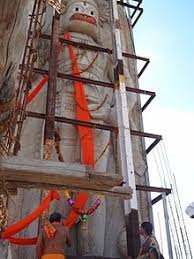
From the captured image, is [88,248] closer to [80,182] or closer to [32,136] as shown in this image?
[32,136]

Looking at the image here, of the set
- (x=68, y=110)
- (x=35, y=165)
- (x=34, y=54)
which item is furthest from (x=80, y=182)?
(x=68, y=110)

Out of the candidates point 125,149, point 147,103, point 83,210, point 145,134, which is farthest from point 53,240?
point 147,103

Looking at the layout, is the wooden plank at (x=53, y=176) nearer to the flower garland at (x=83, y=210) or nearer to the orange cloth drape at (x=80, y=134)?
the orange cloth drape at (x=80, y=134)

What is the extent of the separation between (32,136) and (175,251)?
202cm

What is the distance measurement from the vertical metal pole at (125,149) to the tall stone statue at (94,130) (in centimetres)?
49

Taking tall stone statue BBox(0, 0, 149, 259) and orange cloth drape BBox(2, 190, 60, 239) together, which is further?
tall stone statue BBox(0, 0, 149, 259)

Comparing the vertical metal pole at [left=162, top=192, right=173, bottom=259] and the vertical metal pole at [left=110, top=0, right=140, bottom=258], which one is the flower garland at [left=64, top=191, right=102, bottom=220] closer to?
the vertical metal pole at [left=110, top=0, right=140, bottom=258]

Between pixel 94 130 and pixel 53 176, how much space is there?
2.88 m

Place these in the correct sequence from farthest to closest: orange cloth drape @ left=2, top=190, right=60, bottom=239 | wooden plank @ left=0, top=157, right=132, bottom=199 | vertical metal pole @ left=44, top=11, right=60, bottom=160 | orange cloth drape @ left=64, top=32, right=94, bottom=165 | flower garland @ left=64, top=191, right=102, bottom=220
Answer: orange cloth drape @ left=64, top=32, right=94, bottom=165 → flower garland @ left=64, top=191, right=102, bottom=220 → vertical metal pole @ left=44, top=11, right=60, bottom=160 → orange cloth drape @ left=2, top=190, right=60, bottom=239 → wooden plank @ left=0, top=157, right=132, bottom=199

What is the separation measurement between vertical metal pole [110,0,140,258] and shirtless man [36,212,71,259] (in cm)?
61

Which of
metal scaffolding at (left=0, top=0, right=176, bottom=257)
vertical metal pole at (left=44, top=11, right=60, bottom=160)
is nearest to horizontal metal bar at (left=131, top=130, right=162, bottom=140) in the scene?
metal scaffolding at (left=0, top=0, right=176, bottom=257)

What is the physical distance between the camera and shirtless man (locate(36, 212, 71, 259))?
3209 mm

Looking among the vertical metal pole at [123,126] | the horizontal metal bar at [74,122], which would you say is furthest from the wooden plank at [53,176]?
the horizontal metal bar at [74,122]

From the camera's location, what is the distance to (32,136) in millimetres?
5223
